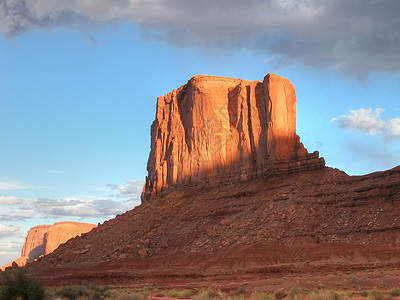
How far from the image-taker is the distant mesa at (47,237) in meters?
148

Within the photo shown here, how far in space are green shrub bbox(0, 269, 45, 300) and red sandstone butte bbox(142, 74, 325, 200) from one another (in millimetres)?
42621

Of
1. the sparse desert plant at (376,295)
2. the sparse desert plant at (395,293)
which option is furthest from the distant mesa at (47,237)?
the sparse desert plant at (376,295)

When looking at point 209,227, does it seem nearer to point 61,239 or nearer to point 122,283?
point 122,283

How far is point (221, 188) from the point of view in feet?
221

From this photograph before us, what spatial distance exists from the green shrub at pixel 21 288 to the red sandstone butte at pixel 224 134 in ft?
140

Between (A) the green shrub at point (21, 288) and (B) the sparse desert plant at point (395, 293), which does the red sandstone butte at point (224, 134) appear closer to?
(B) the sparse desert plant at point (395, 293)

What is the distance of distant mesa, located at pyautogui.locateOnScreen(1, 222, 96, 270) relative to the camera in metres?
148

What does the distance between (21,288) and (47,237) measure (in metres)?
134

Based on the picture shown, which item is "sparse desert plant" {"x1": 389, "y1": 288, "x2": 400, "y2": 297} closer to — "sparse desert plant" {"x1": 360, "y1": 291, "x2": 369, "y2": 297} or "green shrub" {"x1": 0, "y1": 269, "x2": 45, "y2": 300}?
"sparse desert plant" {"x1": 360, "y1": 291, "x2": 369, "y2": 297}

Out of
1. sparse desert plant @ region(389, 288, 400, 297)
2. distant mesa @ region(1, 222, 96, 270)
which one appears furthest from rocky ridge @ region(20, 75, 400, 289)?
distant mesa @ region(1, 222, 96, 270)

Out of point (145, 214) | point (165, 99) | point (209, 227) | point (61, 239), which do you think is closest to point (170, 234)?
point (209, 227)

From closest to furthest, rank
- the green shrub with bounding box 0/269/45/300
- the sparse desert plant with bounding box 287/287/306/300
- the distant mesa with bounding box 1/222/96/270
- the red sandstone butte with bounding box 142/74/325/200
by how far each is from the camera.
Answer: the green shrub with bounding box 0/269/45/300, the sparse desert plant with bounding box 287/287/306/300, the red sandstone butte with bounding box 142/74/325/200, the distant mesa with bounding box 1/222/96/270

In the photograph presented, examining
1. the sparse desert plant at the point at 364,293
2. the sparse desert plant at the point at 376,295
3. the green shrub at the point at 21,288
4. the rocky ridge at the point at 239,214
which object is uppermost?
the rocky ridge at the point at 239,214

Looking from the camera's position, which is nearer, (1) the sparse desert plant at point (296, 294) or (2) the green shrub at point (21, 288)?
(2) the green shrub at point (21, 288)
